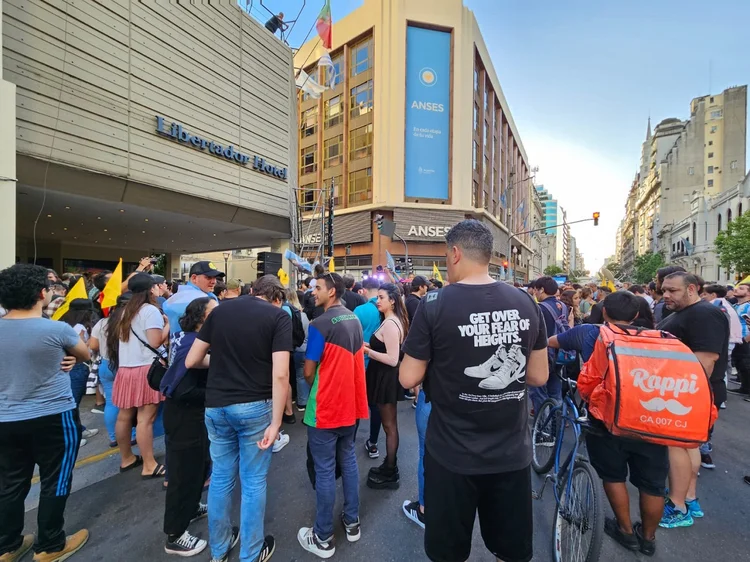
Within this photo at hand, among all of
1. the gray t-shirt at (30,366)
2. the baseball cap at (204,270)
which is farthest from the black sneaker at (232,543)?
the baseball cap at (204,270)

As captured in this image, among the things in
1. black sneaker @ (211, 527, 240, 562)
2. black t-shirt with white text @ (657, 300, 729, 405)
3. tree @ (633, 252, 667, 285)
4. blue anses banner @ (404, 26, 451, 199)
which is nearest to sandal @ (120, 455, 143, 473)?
black sneaker @ (211, 527, 240, 562)

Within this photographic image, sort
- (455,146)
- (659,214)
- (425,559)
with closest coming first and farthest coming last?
(425,559), (455,146), (659,214)

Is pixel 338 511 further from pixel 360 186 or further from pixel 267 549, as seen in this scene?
pixel 360 186

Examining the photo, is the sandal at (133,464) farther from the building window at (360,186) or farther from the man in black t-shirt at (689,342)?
the building window at (360,186)

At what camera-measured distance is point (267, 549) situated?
252 cm

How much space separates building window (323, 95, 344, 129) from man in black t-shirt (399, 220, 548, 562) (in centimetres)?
3419

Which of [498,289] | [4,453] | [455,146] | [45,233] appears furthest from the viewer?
[455,146]

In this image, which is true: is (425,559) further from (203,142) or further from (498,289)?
(203,142)

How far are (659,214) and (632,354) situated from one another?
89955 millimetres

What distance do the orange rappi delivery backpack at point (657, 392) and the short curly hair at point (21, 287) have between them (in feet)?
12.9

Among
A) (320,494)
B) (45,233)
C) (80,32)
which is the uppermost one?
(80,32)

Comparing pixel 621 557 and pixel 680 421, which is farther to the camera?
pixel 621 557

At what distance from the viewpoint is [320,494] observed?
8.43 ft

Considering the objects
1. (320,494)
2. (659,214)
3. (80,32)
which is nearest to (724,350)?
(320,494)
